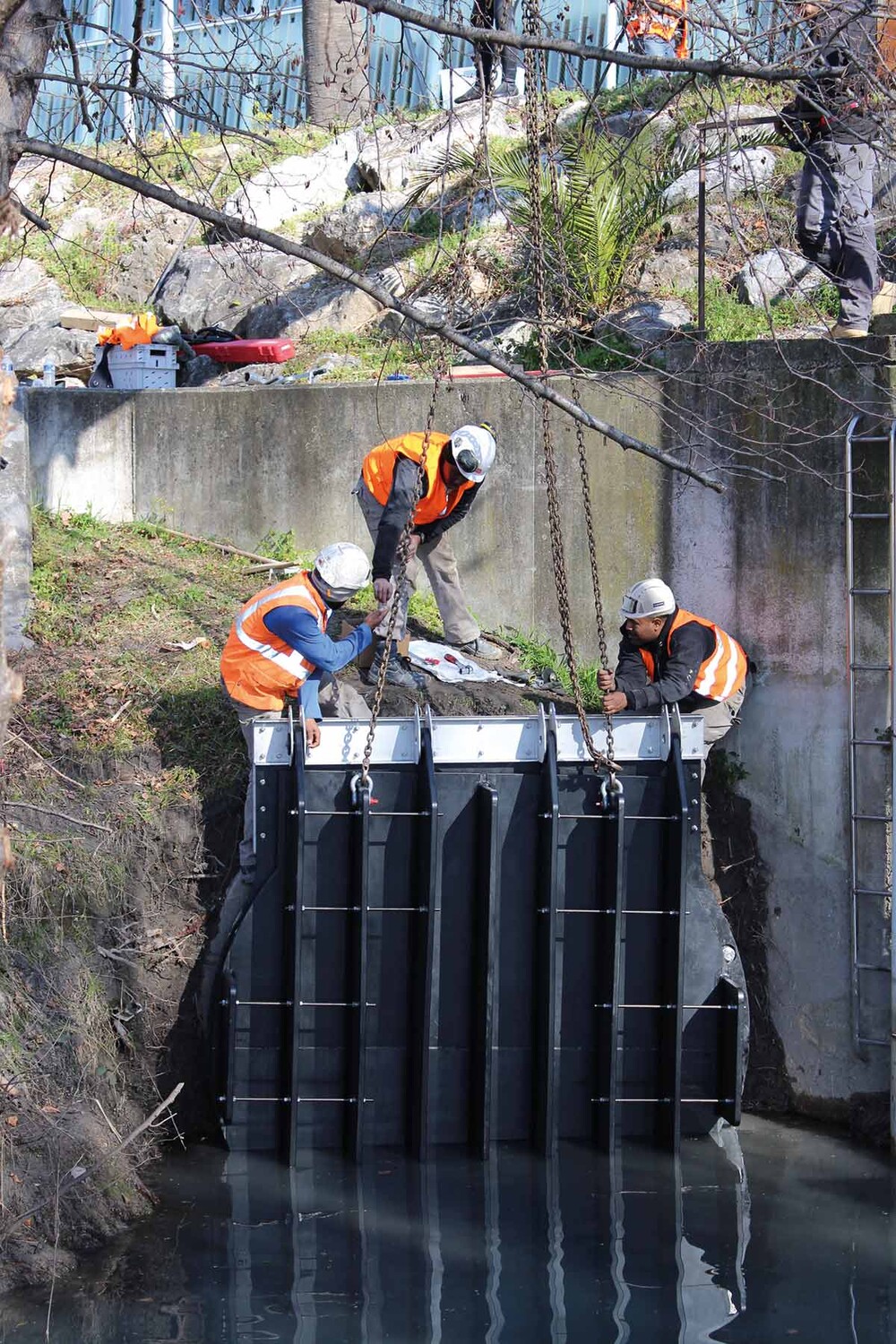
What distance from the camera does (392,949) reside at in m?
8.33

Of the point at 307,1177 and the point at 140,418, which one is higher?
the point at 140,418

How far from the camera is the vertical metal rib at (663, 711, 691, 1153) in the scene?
8.28 m

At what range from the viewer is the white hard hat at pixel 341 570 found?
8.18 m

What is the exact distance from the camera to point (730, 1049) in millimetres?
8461

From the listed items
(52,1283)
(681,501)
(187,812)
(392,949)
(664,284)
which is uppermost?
(664,284)

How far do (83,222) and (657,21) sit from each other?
12.9 meters

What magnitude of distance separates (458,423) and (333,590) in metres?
2.69

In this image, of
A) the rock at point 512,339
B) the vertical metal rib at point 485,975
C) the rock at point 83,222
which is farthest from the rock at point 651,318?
the rock at point 83,222

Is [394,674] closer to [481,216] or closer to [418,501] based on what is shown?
[418,501]

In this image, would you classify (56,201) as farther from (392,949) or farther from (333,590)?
(392,949)

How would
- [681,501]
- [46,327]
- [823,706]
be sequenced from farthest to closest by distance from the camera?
1. [46,327]
2. [681,501]
3. [823,706]

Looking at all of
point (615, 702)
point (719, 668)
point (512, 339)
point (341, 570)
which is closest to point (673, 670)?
point (719, 668)

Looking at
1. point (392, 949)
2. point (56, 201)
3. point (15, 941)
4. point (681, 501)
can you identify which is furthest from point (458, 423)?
point (56, 201)

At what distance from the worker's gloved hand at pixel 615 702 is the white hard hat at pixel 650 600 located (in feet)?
1.95
